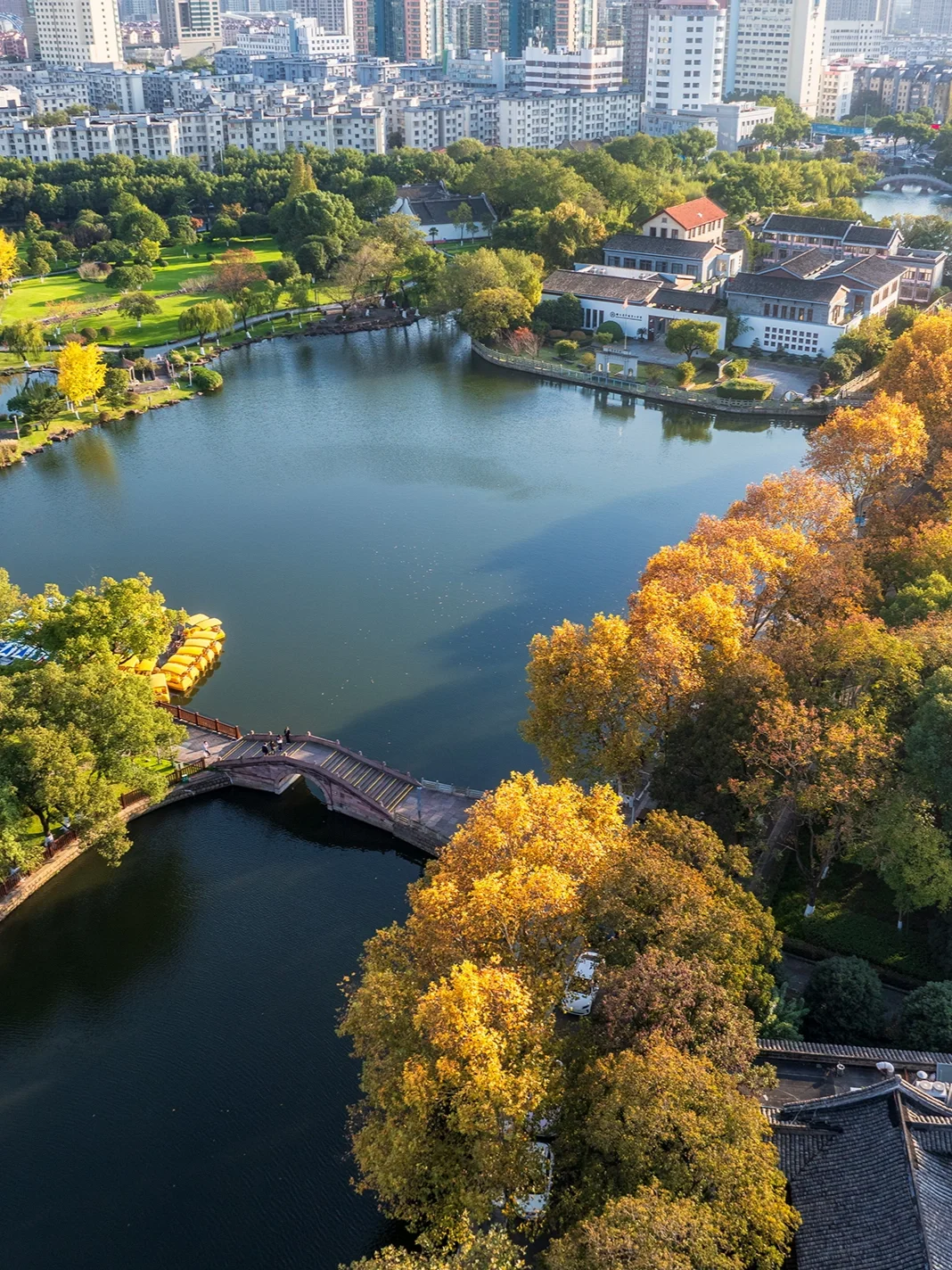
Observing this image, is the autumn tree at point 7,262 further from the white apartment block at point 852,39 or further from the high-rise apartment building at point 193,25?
the white apartment block at point 852,39

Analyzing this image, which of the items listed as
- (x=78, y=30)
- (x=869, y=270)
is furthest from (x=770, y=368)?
Result: (x=78, y=30)

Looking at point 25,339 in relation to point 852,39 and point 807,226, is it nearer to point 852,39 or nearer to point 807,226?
point 807,226

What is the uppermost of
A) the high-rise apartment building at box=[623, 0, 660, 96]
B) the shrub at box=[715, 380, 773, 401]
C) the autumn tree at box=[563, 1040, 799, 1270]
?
the high-rise apartment building at box=[623, 0, 660, 96]

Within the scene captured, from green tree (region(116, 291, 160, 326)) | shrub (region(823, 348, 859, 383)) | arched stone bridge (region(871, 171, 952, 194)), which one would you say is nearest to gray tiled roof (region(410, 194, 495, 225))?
green tree (region(116, 291, 160, 326))

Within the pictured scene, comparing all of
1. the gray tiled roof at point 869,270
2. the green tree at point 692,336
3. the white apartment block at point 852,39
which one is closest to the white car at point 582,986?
the green tree at point 692,336

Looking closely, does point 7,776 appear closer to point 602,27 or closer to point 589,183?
point 589,183

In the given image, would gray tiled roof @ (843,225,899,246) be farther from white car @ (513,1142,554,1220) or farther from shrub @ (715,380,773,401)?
white car @ (513,1142,554,1220)
